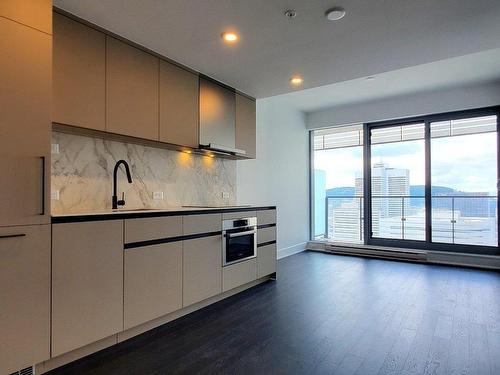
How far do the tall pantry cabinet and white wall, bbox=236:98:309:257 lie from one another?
3.01 metres

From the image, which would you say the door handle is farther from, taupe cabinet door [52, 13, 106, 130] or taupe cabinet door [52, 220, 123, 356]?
taupe cabinet door [52, 13, 106, 130]

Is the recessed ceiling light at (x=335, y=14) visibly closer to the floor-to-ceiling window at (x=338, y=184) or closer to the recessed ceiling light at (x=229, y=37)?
the recessed ceiling light at (x=229, y=37)

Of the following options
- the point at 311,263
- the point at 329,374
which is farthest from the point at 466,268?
the point at 329,374

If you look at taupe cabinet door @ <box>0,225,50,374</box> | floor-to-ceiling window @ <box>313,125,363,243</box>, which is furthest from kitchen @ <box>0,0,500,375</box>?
floor-to-ceiling window @ <box>313,125,363,243</box>

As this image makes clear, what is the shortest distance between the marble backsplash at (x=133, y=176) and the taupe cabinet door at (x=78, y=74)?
0.33 m

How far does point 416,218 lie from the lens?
5.77 meters

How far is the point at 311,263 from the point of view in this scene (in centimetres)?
525

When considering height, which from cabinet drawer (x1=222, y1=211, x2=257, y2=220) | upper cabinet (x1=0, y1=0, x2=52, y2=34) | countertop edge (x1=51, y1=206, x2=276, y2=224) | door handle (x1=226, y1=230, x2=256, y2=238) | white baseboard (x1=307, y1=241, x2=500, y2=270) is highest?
upper cabinet (x1=0, y1=0, x2=52, y2=34)

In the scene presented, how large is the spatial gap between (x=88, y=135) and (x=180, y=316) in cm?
181

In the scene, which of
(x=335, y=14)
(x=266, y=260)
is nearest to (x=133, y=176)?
(x=266, y=260)

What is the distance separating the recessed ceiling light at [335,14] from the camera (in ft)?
7.56

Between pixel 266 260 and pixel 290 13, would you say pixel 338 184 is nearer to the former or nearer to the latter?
pixel 266 260

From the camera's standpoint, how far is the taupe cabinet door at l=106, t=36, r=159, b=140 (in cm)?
265

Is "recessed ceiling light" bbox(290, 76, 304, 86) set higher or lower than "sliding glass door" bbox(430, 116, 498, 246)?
higher
